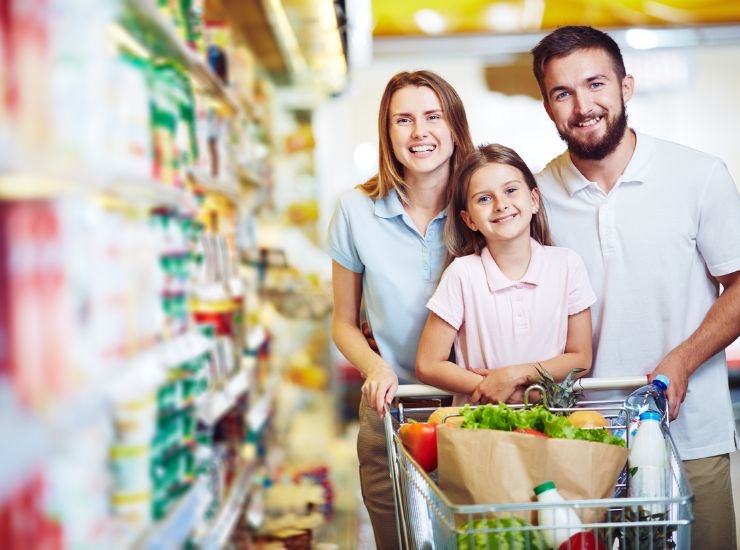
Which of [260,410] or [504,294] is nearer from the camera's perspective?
[504,294]

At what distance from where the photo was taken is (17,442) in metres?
1.38

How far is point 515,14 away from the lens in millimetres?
7395

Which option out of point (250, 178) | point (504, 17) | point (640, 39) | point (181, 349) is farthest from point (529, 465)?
point (640, 39)

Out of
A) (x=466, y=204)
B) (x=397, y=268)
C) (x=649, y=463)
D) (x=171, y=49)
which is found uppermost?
(x=171, y=49)

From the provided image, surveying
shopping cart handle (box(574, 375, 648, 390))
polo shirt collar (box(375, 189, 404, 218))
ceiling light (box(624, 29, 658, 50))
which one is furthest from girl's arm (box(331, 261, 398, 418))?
ceiling light (box(624, 29, 658, 50))

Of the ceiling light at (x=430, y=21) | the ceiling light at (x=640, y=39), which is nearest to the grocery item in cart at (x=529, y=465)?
the ceiling light at (x=430, y=21)

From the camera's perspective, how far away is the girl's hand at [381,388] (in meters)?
2.17

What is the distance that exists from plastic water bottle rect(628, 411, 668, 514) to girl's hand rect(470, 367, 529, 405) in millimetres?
443

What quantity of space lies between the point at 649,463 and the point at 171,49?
2103mm

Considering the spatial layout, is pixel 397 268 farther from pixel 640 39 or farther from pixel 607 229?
pixel 640 39

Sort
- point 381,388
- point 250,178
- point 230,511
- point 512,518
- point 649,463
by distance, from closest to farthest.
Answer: point 512,518 < point 649,463 < point 381,388 < point 230,511 < point 250,178

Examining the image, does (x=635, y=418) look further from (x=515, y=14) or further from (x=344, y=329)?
(x=515, y=14)

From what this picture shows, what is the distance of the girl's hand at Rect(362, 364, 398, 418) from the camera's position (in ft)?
7.13

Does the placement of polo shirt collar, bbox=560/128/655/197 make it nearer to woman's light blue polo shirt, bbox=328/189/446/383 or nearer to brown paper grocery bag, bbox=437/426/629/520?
woman's light blue polo shirt, bbox=328/189/446/383
